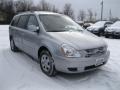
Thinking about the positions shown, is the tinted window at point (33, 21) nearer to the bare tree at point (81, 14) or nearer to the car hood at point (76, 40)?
the car hood at point (76, 40)

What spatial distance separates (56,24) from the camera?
4.87 m

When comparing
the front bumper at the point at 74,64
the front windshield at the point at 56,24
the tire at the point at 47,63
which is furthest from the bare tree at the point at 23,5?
the front bumper at the point at 74,64

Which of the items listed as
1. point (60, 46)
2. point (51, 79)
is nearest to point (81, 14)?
point (51, 79)

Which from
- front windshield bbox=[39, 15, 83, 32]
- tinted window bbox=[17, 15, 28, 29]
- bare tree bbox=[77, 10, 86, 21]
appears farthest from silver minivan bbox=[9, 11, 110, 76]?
bare tree bbox=[77, 10, 86, 21]

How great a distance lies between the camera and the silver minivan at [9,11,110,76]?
12.4 ft

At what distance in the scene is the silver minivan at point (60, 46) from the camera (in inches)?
148

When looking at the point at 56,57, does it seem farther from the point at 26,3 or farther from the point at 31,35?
the point at 26,3

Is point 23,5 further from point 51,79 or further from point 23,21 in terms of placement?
point 51,79

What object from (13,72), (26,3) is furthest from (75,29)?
(26,3)

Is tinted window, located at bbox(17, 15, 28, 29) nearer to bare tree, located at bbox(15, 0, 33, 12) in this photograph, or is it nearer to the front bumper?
the front bumper

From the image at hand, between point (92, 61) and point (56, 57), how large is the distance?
2.75 ft

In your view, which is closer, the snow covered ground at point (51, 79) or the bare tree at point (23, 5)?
the snow covered ground at point (51, 79)

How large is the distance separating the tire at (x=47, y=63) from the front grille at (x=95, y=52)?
34.5 inches

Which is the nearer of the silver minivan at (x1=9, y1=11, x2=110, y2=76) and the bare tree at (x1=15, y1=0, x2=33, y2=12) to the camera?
the silver minivan at (x1=9, y1=11, x2=110, y2=76)
